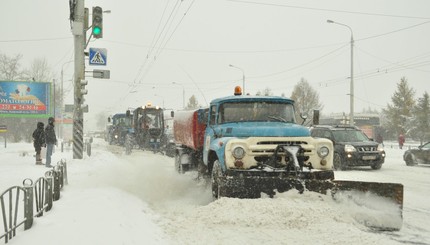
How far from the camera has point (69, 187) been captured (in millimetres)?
10164

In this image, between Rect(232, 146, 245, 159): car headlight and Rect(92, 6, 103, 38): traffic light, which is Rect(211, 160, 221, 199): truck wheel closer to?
Rect(232, 146, 245, 159): car headlight

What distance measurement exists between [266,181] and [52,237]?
348 cm

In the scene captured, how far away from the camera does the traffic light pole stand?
1679cm

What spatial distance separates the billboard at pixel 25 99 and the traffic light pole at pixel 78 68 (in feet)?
62.6

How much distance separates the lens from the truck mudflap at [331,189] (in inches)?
265

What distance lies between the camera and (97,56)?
1688 cm

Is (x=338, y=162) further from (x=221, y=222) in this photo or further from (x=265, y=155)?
(x=221, y=222)

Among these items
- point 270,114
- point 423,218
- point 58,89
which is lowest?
point 423,218

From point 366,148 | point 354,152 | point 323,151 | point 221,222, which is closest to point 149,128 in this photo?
point 354,152

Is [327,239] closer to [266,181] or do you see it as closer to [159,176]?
[266,181]

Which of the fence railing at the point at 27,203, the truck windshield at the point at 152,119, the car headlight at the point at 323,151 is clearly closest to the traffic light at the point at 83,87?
the fence railing at the point at 27,203

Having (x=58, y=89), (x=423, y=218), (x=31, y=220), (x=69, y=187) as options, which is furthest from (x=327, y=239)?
(x=58, y=89)

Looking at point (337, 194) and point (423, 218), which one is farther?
point (423, 218)

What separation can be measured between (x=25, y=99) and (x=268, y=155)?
32504mm
